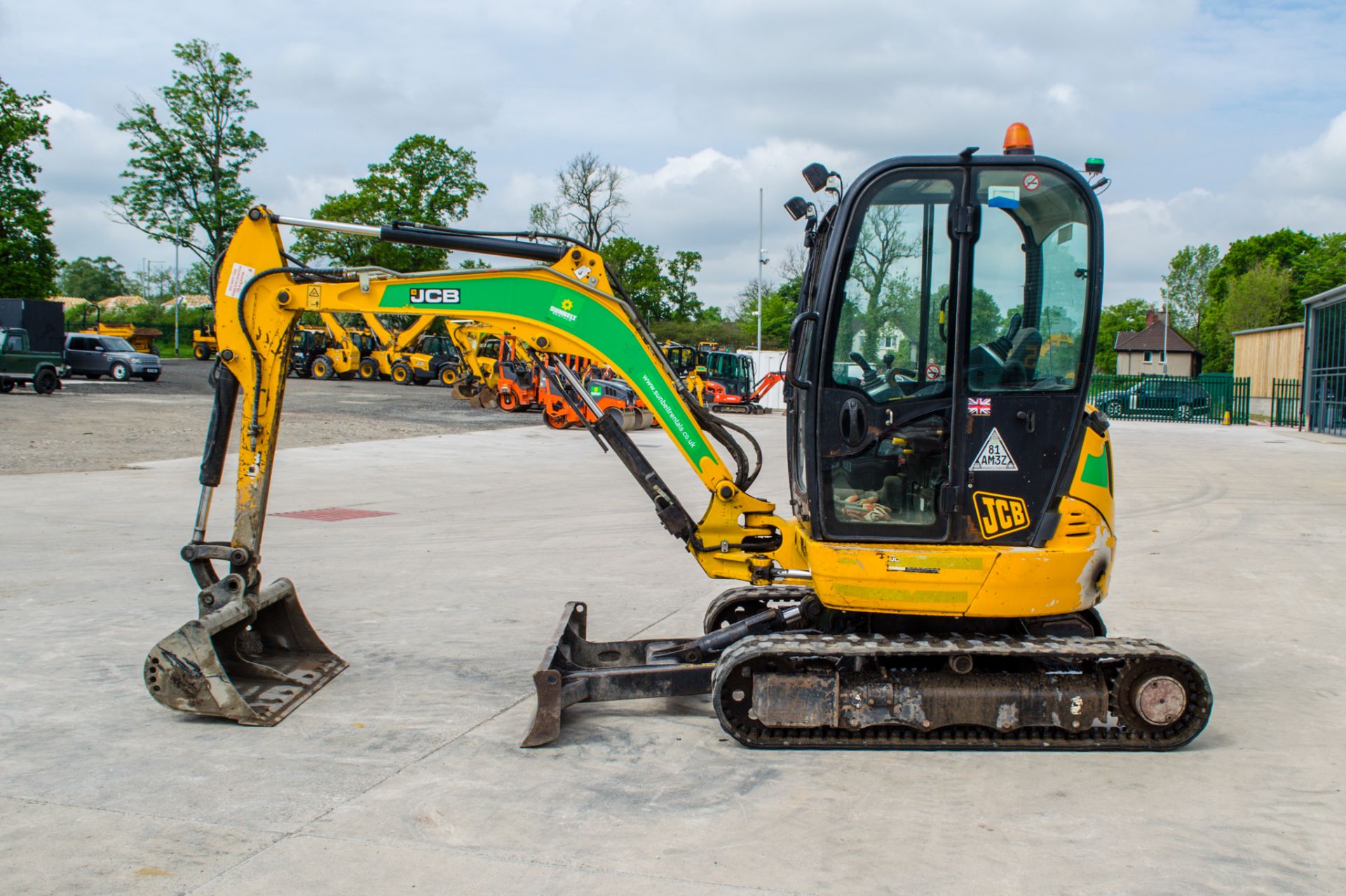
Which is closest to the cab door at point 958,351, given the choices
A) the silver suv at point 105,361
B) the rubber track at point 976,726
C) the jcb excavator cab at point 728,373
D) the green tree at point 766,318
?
the rubber track at point 976,726

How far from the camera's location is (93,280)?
143 m

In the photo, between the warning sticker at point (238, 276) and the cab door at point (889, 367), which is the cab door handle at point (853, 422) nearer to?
the cab door at point (889, 367)

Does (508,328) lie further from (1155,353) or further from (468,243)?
(1155,353)

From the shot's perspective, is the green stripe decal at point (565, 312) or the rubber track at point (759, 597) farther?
the rubber track at point (759, 597)

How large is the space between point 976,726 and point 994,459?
1296 mm

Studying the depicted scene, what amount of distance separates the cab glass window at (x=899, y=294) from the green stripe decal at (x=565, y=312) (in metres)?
1.00

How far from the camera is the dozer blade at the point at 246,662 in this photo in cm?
545

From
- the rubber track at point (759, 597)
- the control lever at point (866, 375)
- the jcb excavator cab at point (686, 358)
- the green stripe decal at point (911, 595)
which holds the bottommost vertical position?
the rubber track at point (759, 597)

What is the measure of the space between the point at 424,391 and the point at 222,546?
3920 centimetres

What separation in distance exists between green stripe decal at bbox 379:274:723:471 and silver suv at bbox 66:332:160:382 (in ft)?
130

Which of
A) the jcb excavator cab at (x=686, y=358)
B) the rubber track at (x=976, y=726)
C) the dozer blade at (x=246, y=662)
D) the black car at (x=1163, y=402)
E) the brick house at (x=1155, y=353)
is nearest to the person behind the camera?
the rubber track at (x=976, y=726)

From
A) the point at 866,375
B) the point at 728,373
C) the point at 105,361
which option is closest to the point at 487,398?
the point at 728,373

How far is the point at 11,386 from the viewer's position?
32.7 meters

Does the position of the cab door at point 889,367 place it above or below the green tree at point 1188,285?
below
